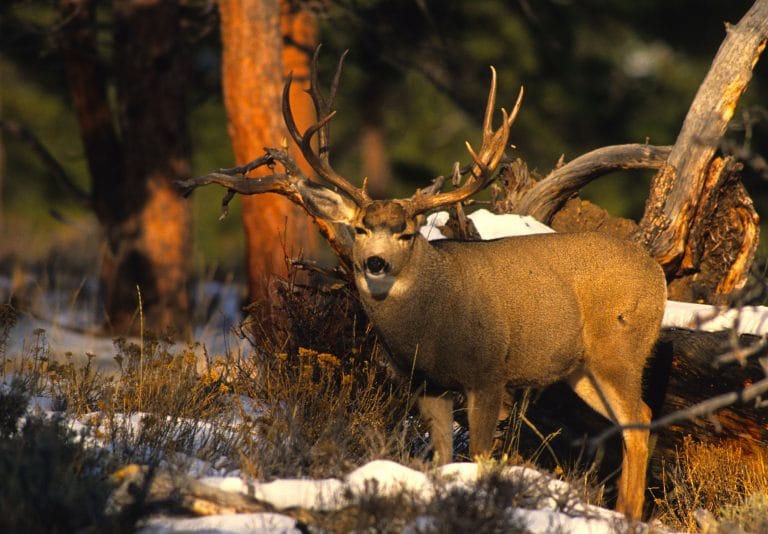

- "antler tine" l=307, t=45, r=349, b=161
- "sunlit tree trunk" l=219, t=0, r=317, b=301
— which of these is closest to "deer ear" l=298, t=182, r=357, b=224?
"antler tine" l=307, t=45, r=349, b=161

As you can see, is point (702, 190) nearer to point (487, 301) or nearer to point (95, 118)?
point (487, 301)

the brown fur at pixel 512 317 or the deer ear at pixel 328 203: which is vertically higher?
the deer ear at pixel 328 203

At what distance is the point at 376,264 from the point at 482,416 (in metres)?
1.10

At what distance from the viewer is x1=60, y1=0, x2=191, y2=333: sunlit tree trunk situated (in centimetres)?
1323

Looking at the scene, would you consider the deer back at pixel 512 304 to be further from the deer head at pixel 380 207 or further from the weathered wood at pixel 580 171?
the weathered wood at pixel 580 171

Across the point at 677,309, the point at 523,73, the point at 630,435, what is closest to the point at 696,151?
the point at 677,309

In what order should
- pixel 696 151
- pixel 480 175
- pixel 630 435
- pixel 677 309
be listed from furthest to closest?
pixel 696 151
pixel 677 309
pixel 630 435
pixel 480 175

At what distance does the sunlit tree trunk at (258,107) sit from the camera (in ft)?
37.5

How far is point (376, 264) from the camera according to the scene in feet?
21.6

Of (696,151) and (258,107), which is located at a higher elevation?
(258,107)

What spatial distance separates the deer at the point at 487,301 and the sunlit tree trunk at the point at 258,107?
3.93 meters

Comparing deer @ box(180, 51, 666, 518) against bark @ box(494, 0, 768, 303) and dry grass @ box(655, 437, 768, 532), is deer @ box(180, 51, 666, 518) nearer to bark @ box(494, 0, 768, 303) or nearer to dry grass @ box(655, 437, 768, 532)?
dry grass @ box(655, 437, 768, 532)

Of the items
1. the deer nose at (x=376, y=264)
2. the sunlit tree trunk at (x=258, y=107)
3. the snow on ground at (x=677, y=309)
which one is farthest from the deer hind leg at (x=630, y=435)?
the sunlit tree trunk at (x=258, y=107)

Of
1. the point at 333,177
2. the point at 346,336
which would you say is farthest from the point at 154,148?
the point at 333,177
